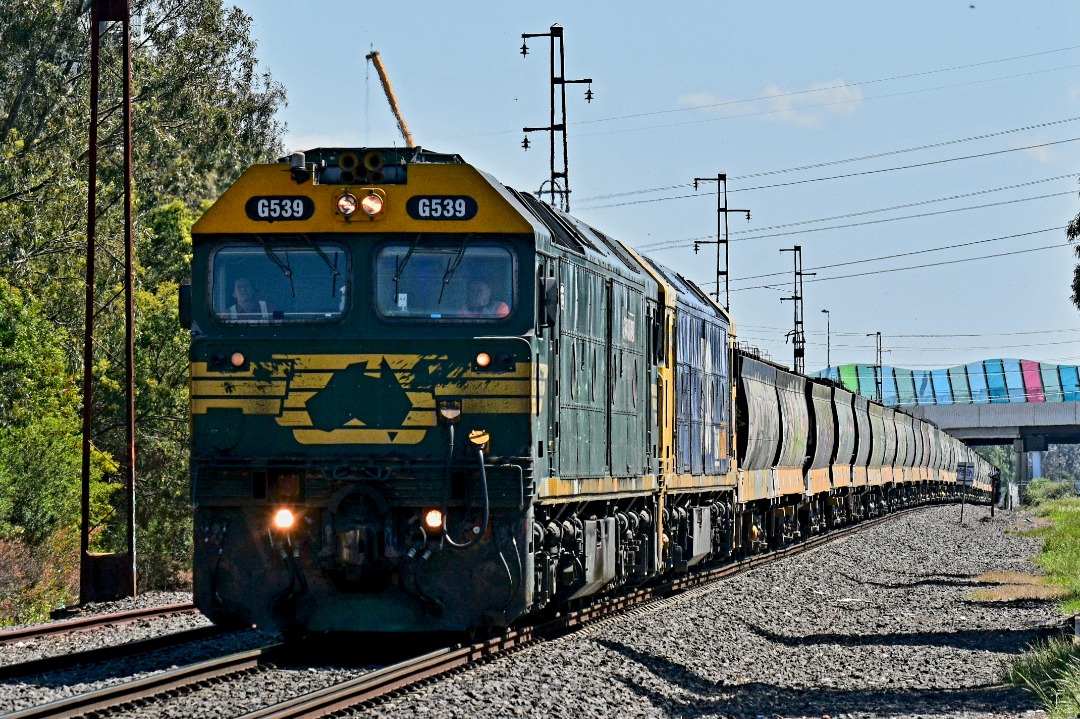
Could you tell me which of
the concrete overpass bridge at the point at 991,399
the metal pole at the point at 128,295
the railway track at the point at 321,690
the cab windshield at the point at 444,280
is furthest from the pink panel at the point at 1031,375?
the cab windshield at the point at 444,280

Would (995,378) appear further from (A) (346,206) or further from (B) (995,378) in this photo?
(A) (346,206)

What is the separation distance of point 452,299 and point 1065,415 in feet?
277

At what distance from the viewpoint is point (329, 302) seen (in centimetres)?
1173

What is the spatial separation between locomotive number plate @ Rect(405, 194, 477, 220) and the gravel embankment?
3563 millimetres

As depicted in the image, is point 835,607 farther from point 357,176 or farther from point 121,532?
point 121,532

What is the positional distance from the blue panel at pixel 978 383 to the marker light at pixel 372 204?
293 feet

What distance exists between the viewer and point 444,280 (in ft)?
38.5

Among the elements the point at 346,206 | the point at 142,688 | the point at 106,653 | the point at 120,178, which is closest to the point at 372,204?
the point at 346,206

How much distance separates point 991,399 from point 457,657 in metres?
93.2

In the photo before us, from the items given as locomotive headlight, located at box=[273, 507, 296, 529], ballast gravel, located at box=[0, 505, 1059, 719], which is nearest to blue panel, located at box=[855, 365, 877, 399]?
ballast gravel, located at box=[0, 505, 1059, 719]

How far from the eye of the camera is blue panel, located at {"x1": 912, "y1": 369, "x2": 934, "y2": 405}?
10600cm

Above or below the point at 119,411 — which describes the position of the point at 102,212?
above

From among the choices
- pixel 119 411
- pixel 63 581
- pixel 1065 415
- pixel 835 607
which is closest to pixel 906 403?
pixel 1065 415

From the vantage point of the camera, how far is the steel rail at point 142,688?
8852 millimetres
